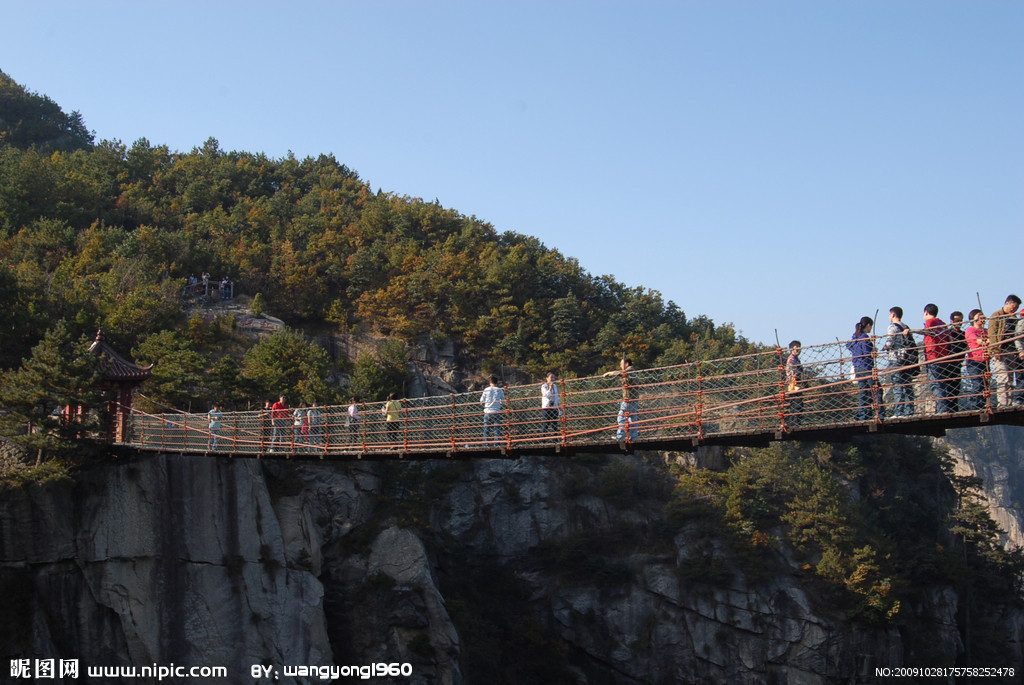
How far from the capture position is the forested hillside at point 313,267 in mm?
24453

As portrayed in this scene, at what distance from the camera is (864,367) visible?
28.4ft

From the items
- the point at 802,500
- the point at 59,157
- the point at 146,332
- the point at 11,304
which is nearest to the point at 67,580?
the point at 11,304

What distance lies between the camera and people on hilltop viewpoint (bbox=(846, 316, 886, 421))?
27.8 ft

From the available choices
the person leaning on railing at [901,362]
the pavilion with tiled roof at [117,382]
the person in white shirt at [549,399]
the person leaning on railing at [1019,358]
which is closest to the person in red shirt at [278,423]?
the pavilion with tiled roof at [117,382]

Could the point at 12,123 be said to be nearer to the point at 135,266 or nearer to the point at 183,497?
the point at 135,266

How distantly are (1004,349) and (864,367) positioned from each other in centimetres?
115

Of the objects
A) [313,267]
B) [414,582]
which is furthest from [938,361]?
[313,267]

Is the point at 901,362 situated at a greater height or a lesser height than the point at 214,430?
lesser

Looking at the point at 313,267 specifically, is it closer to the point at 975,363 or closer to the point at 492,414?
the point at 492,414

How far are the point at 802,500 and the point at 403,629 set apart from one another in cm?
1158

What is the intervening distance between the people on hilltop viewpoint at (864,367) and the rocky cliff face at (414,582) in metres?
10.7

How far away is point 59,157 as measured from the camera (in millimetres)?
33125

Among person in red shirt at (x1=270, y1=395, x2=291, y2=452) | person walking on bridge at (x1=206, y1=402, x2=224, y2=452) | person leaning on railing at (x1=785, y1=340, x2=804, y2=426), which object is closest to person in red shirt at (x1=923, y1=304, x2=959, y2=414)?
person leaning on railing at (x1=785, y1=340, x2=804, y2=426)

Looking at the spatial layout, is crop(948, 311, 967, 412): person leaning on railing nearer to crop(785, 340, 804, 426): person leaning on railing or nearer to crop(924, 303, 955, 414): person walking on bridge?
crop(924, 303, 955, 414): person walking on bridge
